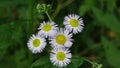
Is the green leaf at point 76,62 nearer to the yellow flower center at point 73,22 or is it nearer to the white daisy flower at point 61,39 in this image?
the white daisy flower at point 61,39

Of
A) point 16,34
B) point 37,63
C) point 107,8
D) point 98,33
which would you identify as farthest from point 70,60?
point 98,33

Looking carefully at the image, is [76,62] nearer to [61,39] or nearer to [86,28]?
[61,39]

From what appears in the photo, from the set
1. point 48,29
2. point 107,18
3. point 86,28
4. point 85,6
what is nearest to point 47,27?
point 48,29

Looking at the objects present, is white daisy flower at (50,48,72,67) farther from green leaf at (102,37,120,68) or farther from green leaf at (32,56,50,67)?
green leaf at (102,37,120,68)

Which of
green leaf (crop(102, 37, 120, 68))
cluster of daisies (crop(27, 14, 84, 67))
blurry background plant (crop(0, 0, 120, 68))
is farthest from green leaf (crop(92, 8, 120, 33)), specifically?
cluster of daisies (crop(27, 14, 84, 67))

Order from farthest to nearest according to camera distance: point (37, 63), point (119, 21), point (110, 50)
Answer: point (119, 21), point (110, 50), point (37, 63)

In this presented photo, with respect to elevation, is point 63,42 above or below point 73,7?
below

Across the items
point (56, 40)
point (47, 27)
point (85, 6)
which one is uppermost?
point (85, 6)

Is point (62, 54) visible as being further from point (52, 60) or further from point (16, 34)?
point (16, 34)
